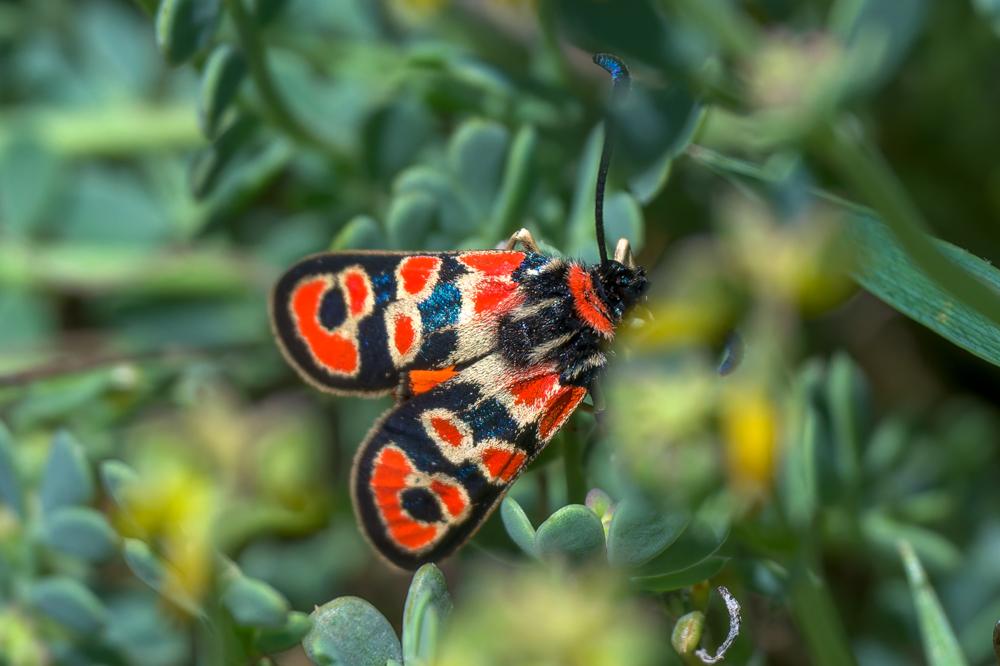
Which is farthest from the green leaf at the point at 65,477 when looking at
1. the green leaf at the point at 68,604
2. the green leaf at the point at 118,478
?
the green leaf at the point at 118,478

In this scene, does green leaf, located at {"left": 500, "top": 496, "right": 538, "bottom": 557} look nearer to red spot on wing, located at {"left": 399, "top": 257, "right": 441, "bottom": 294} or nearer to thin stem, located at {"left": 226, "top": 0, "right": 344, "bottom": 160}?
red spot on wing, located at {"left": 399, "top": 257, "right": 441, "bottom": 294}

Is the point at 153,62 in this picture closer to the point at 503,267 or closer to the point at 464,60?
the point at 464,60

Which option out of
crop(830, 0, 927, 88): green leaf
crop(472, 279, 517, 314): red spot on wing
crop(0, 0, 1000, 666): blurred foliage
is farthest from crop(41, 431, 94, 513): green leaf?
crop(830, 0, 927, 88): green leaf

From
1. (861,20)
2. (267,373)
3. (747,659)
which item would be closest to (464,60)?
(861,20)

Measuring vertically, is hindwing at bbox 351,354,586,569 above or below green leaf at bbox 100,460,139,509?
above

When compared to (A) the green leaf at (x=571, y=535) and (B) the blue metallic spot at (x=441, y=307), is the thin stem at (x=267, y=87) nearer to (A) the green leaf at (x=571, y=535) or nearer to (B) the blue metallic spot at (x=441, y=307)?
(B) the blue metallic spot at (x=441, y=307)

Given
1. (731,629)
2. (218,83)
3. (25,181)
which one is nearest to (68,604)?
(218,83)

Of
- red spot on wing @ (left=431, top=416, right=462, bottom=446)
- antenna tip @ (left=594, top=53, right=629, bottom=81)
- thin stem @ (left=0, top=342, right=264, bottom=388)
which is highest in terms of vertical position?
antenna tip @ (left=594, top=53, right=629, bottom=81)

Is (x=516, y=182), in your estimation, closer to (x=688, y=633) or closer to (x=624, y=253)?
(x=624, y=253)

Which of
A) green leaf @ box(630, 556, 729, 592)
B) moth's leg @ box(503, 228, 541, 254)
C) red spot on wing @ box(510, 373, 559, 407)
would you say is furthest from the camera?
moth's leg @ box(503, 228, 541, 254)
